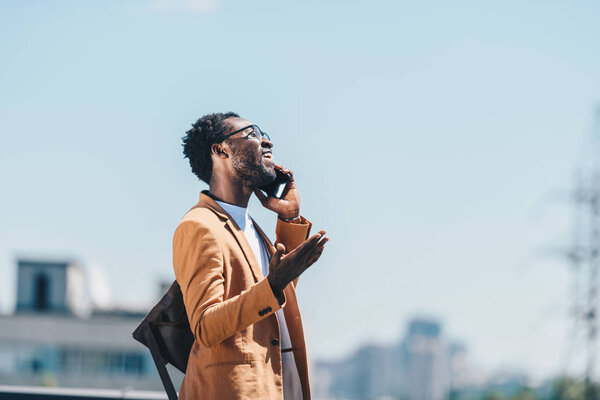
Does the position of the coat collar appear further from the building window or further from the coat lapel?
the building window

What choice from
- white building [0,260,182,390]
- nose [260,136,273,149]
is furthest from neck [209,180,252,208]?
white building [0,260,182,390]

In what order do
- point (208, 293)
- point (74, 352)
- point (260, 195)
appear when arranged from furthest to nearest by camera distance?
point (74, 352), point (260, 195), point (208, 293)

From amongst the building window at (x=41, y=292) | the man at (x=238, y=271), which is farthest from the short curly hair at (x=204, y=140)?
the building window at (x=41, y=292)

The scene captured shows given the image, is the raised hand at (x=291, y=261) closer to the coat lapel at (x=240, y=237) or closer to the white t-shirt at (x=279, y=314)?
the coat lapel at (x=240, y=237)

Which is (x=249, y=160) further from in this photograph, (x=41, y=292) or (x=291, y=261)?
(x=41, y=292)

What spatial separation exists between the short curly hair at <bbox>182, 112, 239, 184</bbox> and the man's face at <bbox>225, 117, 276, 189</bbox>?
0.07m

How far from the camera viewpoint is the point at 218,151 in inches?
167

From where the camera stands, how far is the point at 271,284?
367 centimetres

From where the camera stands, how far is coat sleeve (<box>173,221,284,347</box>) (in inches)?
144

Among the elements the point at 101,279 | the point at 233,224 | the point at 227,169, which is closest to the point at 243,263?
the point at 233,224

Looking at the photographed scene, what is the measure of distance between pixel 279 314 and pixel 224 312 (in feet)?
1.78

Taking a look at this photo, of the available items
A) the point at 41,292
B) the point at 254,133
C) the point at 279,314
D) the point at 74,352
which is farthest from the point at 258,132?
the point at 41,292

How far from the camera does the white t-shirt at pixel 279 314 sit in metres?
4.09

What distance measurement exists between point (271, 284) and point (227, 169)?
0.76 m
